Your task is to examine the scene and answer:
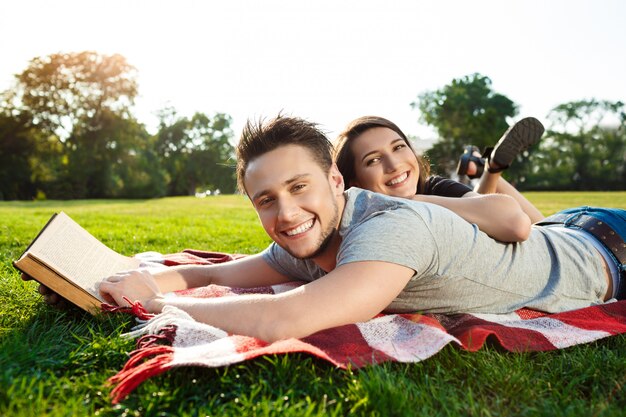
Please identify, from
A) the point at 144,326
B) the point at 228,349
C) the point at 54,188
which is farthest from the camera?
the point at 54,188

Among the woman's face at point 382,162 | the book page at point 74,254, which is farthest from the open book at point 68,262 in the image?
the woman's face at point 382,162

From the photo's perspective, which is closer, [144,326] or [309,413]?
[309,413]

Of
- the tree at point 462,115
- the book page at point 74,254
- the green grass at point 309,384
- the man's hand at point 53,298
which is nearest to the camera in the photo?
the green grass at point 309,384

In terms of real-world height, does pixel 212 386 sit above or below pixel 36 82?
below

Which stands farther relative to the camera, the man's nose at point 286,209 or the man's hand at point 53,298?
the man's hand at point 53,298

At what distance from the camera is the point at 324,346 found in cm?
203

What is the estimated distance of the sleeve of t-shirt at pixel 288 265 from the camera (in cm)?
313

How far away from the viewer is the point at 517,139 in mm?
4621

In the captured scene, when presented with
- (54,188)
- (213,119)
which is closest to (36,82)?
(54,188)

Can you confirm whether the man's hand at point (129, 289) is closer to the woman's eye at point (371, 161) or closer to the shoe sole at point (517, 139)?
the woman's eye at point (371, 161)

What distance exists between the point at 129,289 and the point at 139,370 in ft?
2.93

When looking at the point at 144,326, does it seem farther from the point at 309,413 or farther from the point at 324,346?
the point at 309,413

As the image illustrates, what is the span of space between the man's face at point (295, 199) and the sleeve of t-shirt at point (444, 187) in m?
1.59

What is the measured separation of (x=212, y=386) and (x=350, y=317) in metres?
0.59
